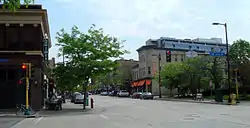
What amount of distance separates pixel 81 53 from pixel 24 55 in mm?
5654

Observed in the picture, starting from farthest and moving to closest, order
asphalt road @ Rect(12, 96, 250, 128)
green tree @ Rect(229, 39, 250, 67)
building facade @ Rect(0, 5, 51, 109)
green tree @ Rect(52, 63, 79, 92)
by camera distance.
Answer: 1. green tree @ Rect(229, 39, 250, 67)
2. green tree @ Rect(52, 63, 79, 92)
3. building facade @ Rect(0, 5, 51, 109)
4. asphalt road @ Rect(12, 96, 250, 128)

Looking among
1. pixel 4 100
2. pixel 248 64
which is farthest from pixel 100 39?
pixel 248 64

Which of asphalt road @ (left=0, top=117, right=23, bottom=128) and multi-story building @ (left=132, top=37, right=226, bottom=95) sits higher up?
multi-story building @ (left=132, top=37, right=226, bottom=95)

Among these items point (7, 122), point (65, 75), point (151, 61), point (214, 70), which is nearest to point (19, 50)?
point (65, 75)

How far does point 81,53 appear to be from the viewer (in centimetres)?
3797

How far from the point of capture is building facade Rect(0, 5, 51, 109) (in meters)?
36.4

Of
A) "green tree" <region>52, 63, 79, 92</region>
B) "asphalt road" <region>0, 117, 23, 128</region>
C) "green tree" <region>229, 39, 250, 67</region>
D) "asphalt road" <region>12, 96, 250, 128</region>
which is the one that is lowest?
"asphalt road" <region>0, 117, 23, 128</region>

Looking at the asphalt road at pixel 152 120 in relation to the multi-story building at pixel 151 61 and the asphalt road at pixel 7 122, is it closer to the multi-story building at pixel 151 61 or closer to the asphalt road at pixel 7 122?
the asphalt road at pixel 7 122

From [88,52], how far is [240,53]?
33007mm

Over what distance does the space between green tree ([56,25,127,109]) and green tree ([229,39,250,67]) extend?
29.3 meters

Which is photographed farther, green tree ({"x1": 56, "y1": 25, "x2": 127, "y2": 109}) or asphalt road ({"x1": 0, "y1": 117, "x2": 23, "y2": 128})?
green tree ({"x1": 56, "y1": 25, "x2": 127, "y2": 109})

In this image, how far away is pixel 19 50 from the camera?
3666 centimetres

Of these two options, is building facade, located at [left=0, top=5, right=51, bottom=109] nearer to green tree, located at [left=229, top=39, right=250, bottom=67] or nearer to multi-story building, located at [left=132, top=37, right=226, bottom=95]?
green tree, located at [left=229, top=39, right=250, bottom=67]

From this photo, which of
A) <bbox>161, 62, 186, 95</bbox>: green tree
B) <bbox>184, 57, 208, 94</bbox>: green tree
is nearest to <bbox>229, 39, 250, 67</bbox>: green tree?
<bbox>184, 57, 208, 94</bbox>: green tree
